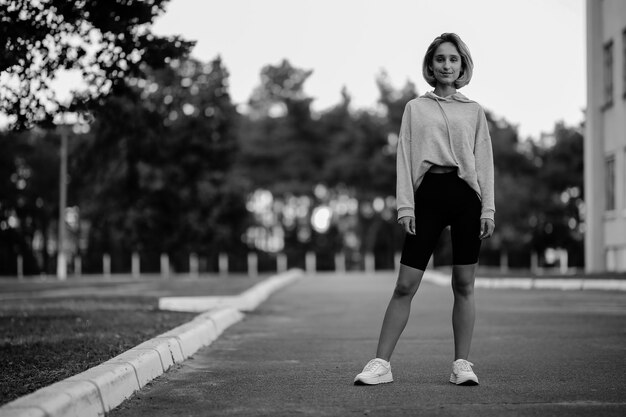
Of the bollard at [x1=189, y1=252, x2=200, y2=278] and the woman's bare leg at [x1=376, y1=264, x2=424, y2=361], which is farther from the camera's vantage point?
the bollard at [x1=189, y1=252, x2=200, y2=278]

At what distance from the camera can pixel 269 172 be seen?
64.6m

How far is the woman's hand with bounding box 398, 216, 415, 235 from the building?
21.0 meters

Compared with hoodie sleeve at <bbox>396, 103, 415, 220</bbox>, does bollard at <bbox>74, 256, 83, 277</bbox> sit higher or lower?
lower

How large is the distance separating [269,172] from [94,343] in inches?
2230

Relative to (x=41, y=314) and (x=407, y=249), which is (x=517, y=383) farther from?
(x=41, y=314)

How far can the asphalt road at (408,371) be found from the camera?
205 inches

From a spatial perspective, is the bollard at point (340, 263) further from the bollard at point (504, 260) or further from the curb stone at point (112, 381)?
the curb stone at point (112, 381)

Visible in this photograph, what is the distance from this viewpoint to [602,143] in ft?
86.3

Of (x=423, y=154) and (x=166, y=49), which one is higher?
(x=166, y=49)

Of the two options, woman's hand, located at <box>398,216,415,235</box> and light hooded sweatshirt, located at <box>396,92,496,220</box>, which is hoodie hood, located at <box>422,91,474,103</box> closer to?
light hooded sweatshirt, located at <box>396,92,496,220</box>

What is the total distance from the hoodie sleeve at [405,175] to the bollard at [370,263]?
50939 mm

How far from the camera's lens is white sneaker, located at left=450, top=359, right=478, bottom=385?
588cm

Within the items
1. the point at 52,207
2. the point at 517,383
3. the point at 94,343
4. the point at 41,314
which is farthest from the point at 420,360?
the point at 52,207

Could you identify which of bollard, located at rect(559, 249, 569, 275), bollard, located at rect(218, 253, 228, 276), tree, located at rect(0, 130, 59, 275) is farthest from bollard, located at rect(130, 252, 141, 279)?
bollard, located at rect(559, 249, 569, 275)
